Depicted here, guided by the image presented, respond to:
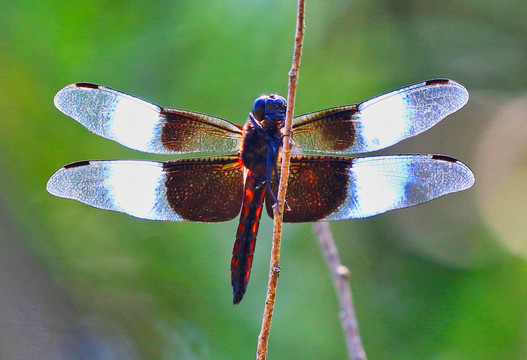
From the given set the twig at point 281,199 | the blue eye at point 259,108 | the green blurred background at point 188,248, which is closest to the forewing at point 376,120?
the blue eye at point 259,108

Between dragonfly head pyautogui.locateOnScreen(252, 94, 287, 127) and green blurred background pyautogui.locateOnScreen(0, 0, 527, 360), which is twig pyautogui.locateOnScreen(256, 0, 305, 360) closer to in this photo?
dragonfly head pyautogui.locateOnScreen(252, 94, 287, 127)

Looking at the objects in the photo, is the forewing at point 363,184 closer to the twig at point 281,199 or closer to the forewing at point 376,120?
the forewing at point 376,120

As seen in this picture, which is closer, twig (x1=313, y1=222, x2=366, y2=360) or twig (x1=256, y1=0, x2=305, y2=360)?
twig (x1=256, y1=0, x2=305, y2=360)

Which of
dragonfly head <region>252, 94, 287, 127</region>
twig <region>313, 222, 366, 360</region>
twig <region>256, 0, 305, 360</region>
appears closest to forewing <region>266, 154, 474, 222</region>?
twig <region>313, 222, 366, 360</region>

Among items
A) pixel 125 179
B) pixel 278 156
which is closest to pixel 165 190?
pixel 125 179

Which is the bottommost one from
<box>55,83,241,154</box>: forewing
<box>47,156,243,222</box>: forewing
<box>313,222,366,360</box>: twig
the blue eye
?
<box>313,222,366,360</box>: twig

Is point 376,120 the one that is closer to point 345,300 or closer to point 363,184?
point 363,184

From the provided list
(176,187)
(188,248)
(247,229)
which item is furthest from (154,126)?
(188,248)
